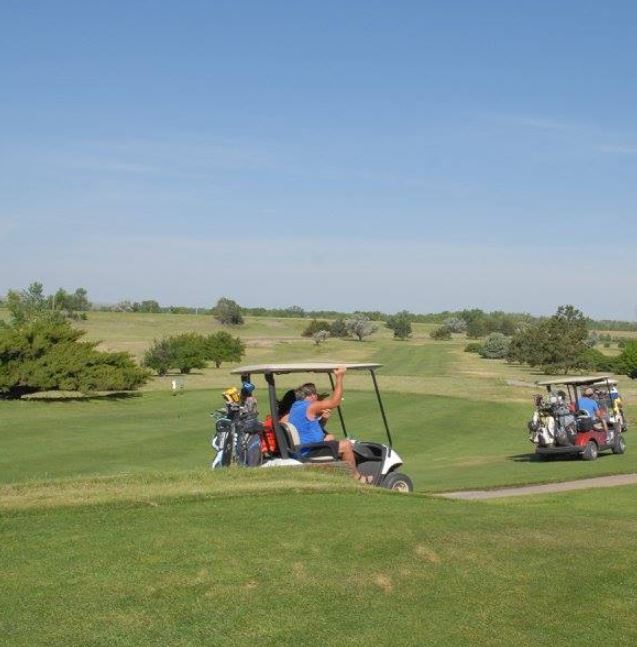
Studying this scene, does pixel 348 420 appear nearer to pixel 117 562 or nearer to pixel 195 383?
pixel 195 383

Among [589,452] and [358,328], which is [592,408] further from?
[358,328]

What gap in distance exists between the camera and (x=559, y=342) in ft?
256

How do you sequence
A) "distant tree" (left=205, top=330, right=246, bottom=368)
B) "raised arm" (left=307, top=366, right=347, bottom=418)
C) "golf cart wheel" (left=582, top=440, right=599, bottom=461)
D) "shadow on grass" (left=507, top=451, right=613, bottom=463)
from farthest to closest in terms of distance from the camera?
"distant tree" (left=205, top=330, right=246, bottom=368) → "shadow on grass" (left=507, top=451, right=613, bottom=463) → "golf cart wheel" (left=582, top=440, right=599, bottom=461) → "raised arm" (left=307, top=366, right=347, bottom=418)

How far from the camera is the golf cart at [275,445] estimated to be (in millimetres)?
13984

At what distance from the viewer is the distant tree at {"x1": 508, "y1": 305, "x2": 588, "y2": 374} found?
7788cm

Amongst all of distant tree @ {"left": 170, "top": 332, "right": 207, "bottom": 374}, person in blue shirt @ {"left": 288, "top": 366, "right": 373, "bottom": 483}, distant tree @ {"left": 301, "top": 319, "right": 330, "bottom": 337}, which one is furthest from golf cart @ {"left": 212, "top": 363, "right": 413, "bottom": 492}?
distant tree @ {"left": 301, "top": 319, "right": 330, "bottom": 337}

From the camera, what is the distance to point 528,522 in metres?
11.0

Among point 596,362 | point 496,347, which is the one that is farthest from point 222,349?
point 496,347

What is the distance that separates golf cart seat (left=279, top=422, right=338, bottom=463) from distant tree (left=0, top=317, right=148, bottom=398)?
2789 cm

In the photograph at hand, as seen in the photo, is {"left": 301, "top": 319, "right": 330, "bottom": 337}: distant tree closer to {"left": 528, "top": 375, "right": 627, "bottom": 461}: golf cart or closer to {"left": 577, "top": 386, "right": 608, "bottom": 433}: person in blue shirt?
{"left": 577, "top": 386, "right": 608, "bottom": 433}: person in blue shirt

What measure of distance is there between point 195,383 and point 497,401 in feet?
57.9

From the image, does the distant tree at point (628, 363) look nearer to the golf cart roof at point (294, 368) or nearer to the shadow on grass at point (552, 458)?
the shadow on grass at point (552, 458)

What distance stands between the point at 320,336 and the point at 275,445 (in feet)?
310

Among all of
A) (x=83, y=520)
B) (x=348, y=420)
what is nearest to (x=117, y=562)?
(x=83, y=520)
